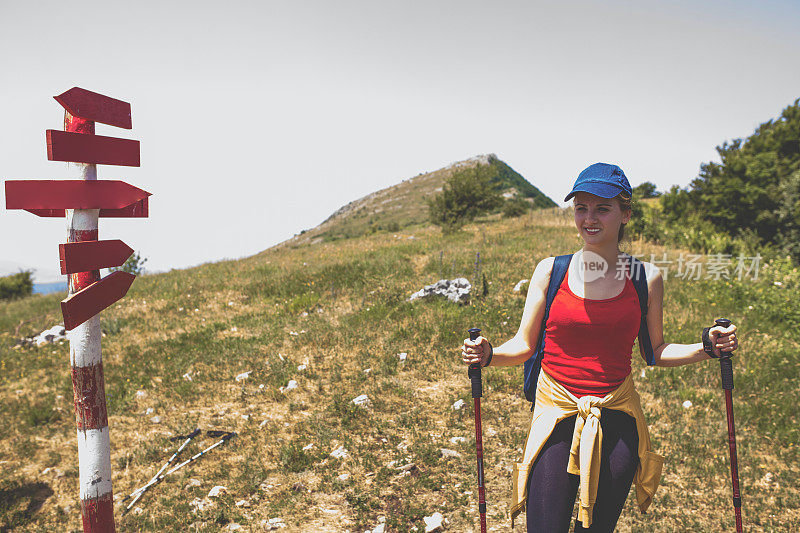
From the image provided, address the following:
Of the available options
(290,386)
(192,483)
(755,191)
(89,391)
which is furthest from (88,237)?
(755,191)

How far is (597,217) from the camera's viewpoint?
264 centimetres

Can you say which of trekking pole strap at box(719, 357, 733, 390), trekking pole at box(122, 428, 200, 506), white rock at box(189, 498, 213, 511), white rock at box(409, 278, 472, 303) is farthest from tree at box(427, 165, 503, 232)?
trekking pole strap at box(719, 357, 733, 390)

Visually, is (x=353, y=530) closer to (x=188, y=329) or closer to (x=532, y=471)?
(x=532, y=471)

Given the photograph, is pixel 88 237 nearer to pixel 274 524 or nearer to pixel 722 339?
pixel 274 524

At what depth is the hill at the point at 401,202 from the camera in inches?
2729

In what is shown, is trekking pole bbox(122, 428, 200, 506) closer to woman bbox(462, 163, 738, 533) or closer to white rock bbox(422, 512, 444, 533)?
white rock bbox(422, 512, 444, 533)

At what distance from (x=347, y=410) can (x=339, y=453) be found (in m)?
1.02

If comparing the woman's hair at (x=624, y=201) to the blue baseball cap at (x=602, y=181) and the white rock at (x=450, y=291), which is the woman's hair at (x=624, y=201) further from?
the white rock at (x=450, y=291)

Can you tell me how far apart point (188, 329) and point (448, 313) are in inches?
251

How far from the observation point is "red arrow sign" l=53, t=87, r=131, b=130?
2863 millimetres

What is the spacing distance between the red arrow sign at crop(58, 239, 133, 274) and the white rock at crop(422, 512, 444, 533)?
152 inches

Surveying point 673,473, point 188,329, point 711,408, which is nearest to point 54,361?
point 188,329

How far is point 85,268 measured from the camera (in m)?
2.91

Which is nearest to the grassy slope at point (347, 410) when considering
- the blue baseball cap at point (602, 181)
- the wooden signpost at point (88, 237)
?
the wooden signpost at point (88, 237)
